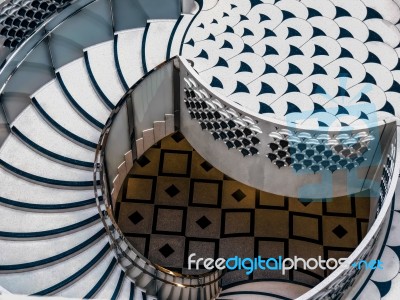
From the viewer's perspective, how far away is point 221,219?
29.6 ft

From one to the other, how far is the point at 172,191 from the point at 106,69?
6.17 feet

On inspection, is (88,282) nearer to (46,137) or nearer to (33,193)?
(33,193)

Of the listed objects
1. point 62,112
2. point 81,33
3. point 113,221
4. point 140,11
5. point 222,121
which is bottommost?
point 113,221

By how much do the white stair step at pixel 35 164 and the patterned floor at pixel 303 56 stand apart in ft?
6.12

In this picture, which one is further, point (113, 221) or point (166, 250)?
point (166, 250)

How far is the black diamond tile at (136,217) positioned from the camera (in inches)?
354

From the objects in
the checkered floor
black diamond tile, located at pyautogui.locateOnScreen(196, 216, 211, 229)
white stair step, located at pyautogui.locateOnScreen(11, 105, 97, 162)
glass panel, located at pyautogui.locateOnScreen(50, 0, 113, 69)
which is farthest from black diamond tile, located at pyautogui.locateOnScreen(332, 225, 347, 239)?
glass panel, located at pyautogui.locateOnScreen(50, 0, 113, 69)

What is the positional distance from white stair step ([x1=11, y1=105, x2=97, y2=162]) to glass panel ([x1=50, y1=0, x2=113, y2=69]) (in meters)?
0.75

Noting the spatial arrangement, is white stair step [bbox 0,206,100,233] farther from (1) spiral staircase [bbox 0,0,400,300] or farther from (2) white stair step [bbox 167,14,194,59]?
(2) white stair step [bbox 167,14,194,59]

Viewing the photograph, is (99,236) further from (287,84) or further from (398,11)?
(398,11)

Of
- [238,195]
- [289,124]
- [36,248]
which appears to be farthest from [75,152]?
[289,124]

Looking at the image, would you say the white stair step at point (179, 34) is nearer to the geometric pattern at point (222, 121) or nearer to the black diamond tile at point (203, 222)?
the geometric pattern at point (222, 121)

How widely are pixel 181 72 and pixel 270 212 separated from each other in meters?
2.36

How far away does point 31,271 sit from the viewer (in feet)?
24.0
